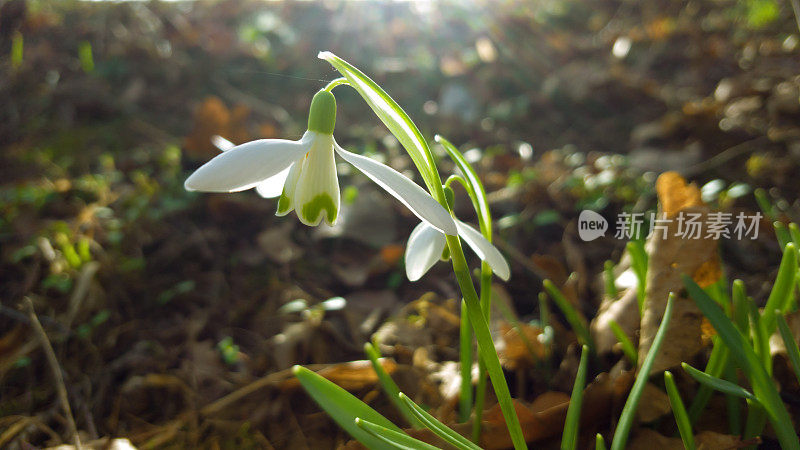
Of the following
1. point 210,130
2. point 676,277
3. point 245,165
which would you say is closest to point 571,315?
point 676,277

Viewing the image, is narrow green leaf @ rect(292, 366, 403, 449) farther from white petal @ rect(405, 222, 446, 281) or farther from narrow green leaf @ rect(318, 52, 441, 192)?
narrow green leaf @ rect(318, 52, 441, 192)

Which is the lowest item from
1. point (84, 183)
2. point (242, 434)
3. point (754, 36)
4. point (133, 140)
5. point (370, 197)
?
point (242, 434)

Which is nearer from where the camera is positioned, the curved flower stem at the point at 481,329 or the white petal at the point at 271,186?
the curved flower stem at the point at 481,329

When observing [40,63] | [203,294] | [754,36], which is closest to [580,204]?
[203,294]

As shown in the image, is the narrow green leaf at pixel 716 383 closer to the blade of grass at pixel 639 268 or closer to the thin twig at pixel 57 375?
the blade of grass at pixel 639 268

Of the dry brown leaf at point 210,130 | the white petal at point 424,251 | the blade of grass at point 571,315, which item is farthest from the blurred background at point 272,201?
the white petal at point 424,251

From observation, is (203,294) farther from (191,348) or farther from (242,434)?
(242,434)
